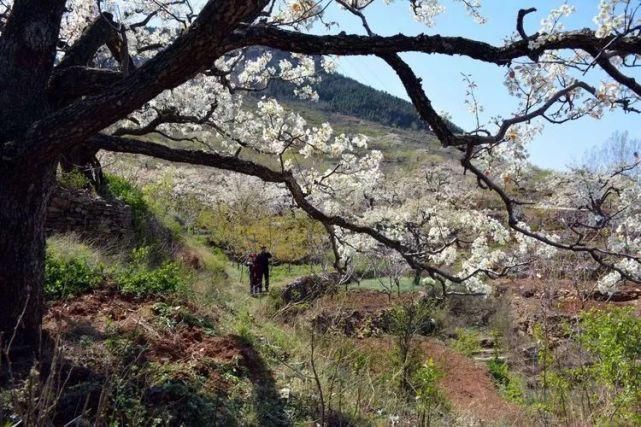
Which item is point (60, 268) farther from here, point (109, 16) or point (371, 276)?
point (371, 276)

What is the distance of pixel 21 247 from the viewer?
13.7 ft

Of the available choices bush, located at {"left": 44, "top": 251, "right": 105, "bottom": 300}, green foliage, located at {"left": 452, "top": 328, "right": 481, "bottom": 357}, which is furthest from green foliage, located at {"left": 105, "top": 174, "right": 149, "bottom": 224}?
green foliage, located at {"left": 452, "top": 328, "right": 481, "bottom": 357}

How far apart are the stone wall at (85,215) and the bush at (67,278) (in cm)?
317

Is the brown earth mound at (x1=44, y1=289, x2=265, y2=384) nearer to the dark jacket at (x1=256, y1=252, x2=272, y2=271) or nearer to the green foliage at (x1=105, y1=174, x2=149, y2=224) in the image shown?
the green foliage at (x1=105, y1=174, x2=149, y2=224)

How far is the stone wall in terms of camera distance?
31.5 ft

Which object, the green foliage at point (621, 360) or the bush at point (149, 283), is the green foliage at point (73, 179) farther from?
the green foliage at point (621, 360)

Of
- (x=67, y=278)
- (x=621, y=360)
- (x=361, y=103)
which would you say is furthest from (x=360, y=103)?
(x=67, y=278)

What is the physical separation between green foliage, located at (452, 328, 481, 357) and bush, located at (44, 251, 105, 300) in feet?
32.9

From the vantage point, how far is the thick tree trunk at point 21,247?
4066 mm

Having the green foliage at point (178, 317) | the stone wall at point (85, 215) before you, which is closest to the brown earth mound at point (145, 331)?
the green foliage at point (178, 317)

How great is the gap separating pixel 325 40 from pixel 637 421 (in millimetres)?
4539

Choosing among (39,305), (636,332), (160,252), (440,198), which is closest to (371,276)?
(440,198)

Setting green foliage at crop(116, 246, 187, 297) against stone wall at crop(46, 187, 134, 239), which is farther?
stone wall at crop(46, 187, 134, 239)

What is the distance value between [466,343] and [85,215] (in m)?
9.71
